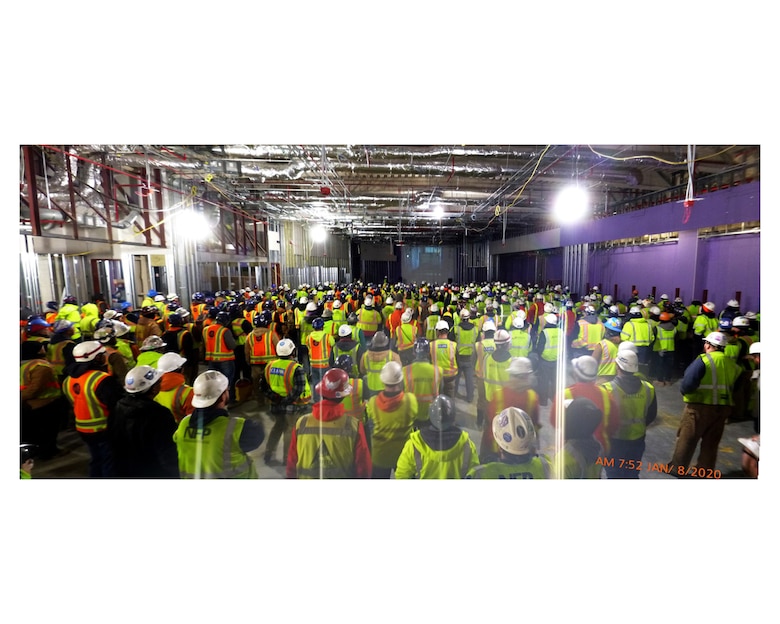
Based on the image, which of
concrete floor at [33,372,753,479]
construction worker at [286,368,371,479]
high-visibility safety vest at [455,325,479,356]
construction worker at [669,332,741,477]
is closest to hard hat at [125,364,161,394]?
construction worker at [286,368,371,479]

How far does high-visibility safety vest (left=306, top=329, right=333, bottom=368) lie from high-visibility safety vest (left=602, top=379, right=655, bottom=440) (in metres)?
4.06

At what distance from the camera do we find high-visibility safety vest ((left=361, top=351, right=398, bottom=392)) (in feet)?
16.6

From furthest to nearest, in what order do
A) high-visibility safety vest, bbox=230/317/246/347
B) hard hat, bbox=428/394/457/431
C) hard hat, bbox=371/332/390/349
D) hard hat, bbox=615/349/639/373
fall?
high-visibility safety vest, bbox=230/317/246/347 < hard hat, bbox=371/332/390/349 < hard hat, bbox=615/349/639/373 < hard hat, bbox=428/394/457/431

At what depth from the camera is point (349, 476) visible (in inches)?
130

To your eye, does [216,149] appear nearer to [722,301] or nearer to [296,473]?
[296,473]

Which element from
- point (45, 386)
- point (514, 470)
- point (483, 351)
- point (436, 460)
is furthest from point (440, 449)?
point (45, 386)

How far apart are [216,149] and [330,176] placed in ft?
10.1

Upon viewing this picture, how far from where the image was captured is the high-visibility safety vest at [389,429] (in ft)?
11.8

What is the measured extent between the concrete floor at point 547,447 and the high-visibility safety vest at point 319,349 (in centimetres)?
116

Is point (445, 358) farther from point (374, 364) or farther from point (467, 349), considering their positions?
point (374, 364)

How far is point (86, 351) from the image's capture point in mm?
3613

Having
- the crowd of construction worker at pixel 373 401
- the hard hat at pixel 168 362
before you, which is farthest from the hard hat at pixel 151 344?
the hard hat at pixel 168 362

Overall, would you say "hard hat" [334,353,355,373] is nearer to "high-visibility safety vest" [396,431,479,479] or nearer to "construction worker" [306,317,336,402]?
"construction worker" [306,317,336,402]

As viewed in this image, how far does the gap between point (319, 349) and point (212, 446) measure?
3137 mm
